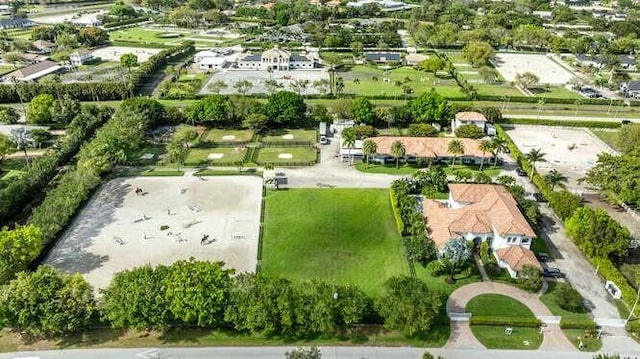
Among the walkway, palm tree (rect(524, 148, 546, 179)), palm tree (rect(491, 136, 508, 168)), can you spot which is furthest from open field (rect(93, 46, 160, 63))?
the walkway

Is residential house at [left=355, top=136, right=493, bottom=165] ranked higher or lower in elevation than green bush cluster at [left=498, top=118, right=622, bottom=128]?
higher

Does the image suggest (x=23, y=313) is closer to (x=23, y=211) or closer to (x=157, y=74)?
(x=23, y=211)

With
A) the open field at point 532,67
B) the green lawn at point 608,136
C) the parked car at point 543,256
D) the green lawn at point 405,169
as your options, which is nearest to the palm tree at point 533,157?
the green lawn at point 405,169

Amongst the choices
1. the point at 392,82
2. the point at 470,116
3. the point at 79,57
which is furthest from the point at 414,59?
the point at 79,57

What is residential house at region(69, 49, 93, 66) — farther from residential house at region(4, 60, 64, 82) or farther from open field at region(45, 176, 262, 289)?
open field at region(45, 176, 262, 289)

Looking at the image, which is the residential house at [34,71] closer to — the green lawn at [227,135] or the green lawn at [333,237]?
the green lawn at [227,135]

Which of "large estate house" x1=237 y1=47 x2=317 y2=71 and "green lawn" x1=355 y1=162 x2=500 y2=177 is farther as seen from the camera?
"large estate house" x1=237 y1=47 x2=317 y2=71

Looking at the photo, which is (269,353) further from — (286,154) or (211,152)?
(211,152)

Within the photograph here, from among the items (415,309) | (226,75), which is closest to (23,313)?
(415,309)

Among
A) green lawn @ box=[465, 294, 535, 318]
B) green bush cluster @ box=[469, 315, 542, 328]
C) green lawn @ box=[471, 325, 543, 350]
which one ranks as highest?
green bush cluster @ box=[469, 315, 542, 328]
